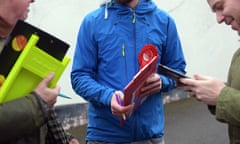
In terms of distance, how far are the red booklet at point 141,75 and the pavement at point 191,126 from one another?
2.96 m

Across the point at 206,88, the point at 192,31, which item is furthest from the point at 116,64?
the point at 192,31

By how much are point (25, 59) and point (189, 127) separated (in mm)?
4174

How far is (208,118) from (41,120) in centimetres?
448

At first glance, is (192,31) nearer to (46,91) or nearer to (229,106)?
(229,106)

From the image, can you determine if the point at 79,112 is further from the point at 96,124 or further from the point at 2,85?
the point at 2,85

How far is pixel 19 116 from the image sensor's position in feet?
5.16

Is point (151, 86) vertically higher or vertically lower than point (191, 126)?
higher

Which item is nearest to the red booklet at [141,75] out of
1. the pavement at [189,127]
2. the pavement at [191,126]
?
the pavement at [189,127]

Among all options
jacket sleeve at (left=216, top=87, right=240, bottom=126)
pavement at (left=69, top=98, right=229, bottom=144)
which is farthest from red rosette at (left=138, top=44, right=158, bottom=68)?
pavement at (left=69, top=98, right=229, bottom=144)

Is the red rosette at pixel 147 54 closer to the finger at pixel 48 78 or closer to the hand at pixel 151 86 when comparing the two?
the hand at pixel 151 86

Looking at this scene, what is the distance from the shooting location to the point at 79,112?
5.00 metres

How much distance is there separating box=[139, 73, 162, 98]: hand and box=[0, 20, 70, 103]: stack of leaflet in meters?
0.63

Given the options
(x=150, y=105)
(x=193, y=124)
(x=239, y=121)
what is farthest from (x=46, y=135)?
(x=193, y=124)

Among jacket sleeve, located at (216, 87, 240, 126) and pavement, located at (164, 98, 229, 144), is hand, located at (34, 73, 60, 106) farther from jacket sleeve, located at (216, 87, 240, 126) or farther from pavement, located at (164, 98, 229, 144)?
pavement, located at (164, 98, 229, 144)
